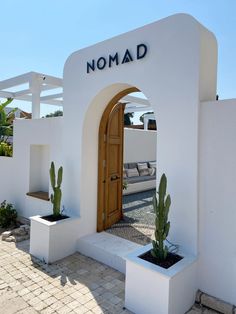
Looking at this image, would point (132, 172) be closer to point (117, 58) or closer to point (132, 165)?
point (132, 165)

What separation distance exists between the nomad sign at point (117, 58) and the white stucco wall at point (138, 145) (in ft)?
22.3

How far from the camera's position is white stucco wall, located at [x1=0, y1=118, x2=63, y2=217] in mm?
7863

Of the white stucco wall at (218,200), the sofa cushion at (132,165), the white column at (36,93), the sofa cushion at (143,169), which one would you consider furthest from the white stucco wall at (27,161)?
the sofa cushion at (143,169)

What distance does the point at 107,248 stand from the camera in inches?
235

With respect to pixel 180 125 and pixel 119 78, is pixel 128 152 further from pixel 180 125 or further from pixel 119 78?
pixel 180 125

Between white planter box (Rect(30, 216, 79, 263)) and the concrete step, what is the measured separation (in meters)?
0.34

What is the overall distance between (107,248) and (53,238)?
1.38 meters

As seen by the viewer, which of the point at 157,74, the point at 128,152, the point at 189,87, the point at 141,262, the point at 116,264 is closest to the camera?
the point at 141,262

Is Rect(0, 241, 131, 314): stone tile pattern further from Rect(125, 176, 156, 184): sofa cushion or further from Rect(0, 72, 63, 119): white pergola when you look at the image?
Rect(0, 72, 63, 119): white pergola

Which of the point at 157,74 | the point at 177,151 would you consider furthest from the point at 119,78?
the point at 177,151

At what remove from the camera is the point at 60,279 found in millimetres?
5211

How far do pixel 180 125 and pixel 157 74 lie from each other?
1.22 metres

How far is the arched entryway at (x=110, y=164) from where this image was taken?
275 inches

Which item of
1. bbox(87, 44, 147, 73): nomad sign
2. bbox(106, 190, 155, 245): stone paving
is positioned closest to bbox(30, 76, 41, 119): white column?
bbox(87, 44, 147, 73): nomad sign
